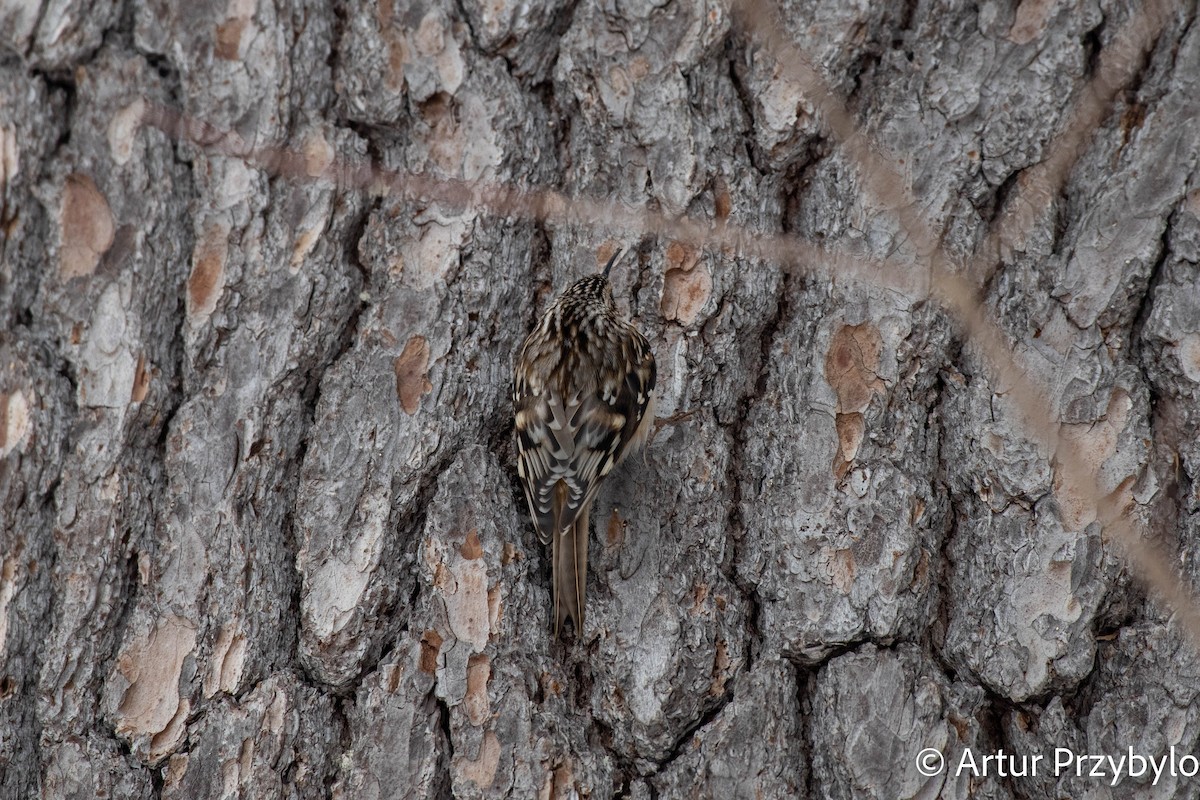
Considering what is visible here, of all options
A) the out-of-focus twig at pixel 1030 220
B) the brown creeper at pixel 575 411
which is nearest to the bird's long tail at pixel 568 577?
the brown creeper at pixel 575 411

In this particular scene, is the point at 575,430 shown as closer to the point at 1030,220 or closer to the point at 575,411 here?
the point at 575,411

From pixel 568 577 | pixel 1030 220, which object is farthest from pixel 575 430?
pixel 1030 220

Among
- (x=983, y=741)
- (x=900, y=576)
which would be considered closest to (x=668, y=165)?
(x=900, y=576)

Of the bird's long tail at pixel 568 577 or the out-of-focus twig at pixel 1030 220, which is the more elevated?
the out-of-focus twig at pixel 1030 220

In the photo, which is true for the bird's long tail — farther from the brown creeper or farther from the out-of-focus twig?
the out-of-focus twig

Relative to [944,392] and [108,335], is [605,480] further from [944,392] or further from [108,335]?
[108,335]

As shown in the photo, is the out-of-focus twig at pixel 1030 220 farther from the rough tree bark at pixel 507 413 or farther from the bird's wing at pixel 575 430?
the bird's wing at pixel 575 430
